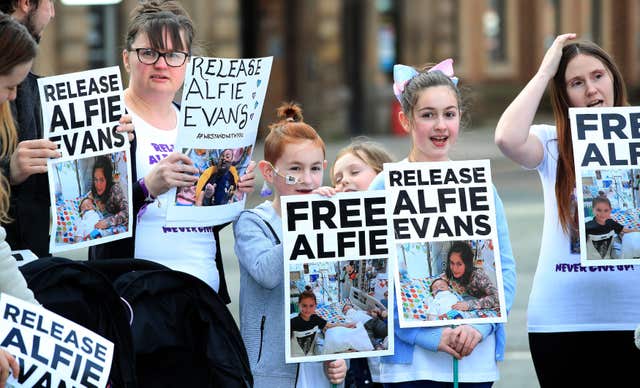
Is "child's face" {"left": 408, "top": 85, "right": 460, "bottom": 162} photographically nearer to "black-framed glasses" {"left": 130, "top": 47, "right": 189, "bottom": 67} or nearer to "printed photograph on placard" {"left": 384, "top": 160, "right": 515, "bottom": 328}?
"printed photograph on placard" {"left": 384, "top": 160, "right": 515, "bottom": 328}

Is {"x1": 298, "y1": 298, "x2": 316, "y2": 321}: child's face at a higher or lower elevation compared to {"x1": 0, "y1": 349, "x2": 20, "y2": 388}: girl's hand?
higher

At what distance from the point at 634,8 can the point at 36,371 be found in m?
35.0

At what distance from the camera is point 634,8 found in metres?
37.2

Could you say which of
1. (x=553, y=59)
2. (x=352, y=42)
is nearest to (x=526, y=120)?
(x=553, y=59)

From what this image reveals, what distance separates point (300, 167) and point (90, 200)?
75 cm

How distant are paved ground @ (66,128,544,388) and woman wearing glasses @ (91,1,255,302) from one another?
1.04m

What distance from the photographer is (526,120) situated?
→ 15.6ft

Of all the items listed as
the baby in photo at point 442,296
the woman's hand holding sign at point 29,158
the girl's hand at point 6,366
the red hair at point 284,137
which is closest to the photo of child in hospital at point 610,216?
the baby in photo at point 442,296

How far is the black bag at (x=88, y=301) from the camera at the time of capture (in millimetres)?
4227

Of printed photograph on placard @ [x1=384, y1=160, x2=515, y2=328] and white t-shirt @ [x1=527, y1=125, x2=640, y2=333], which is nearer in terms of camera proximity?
printed photograph on placard @ [x1=384, y1=160, x2=515, y2=328]

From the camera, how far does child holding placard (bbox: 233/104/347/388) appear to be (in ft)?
15.7

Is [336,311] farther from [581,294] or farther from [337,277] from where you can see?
[581,294]

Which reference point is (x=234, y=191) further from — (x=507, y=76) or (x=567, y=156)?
(x=507, y=76)

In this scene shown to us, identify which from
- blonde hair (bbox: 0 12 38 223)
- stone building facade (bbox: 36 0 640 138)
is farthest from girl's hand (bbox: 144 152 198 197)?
stone building facade (bbox: 36 0 640 138)
